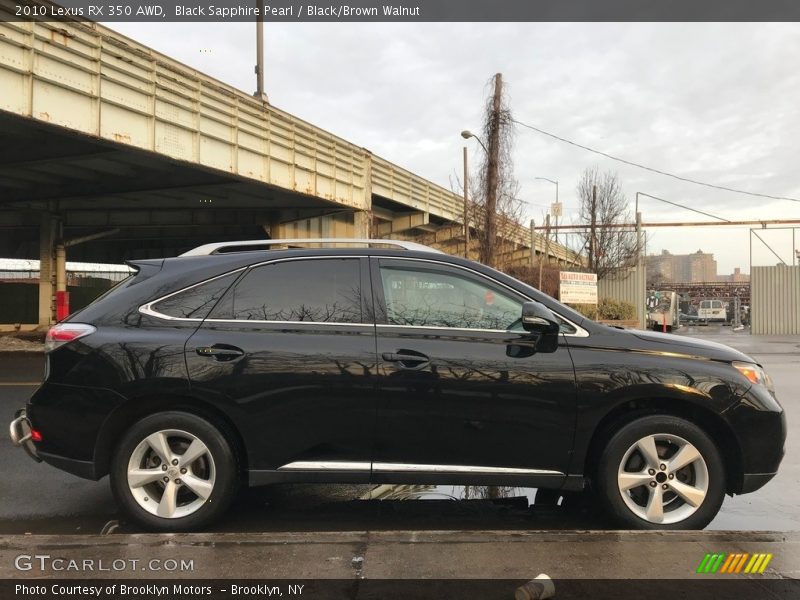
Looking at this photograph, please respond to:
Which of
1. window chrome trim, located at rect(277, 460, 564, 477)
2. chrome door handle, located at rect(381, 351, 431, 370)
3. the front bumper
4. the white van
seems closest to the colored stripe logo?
window chrome trim, located at rect(277, 460, 564, 477)

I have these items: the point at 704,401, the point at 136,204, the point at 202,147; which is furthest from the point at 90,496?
the point at 136,204

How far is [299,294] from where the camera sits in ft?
12.5

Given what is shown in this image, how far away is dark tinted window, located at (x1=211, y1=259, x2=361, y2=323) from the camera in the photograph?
3732mm

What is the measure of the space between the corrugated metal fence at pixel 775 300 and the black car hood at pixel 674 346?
28.7m

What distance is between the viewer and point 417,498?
4.39 metres

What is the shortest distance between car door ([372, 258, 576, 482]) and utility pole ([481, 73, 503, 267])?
1390 centimetres

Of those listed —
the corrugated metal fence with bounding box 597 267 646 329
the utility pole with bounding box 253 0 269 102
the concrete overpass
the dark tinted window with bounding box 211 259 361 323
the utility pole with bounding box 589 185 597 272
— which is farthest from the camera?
the utility pole with bounding box 589 185 597 272

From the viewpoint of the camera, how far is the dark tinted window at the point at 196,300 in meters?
3.75

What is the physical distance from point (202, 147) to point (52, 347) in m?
14.6

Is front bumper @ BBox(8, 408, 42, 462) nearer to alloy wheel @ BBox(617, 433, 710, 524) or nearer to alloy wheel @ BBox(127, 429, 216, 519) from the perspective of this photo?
alloy wheel @ BBox(127, 429, 216, 519)

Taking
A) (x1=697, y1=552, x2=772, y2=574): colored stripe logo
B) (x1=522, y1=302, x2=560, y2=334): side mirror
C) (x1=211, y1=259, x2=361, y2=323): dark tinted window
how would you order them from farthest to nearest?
(x1=211, y1=259, x2=361, y2=323): dark tinted window < (x1=522, y1=302, x2=560, y2=334): side mirror < (x1=697, y1=552, x2=772, y2=574): colored stripe logo

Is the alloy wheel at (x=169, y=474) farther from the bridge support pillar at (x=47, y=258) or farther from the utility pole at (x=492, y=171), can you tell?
the bridge support pillar at (x=47, y=258)
